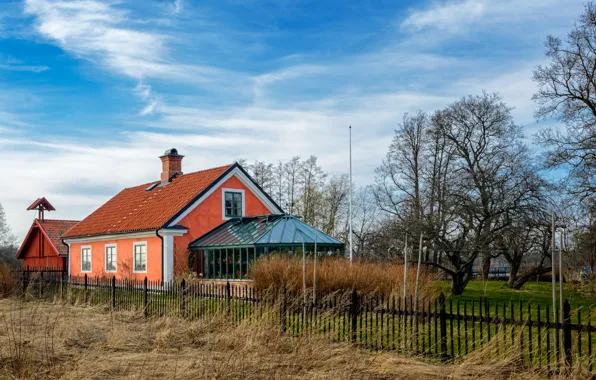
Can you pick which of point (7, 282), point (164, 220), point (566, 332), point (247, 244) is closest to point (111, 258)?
point (164, 220)

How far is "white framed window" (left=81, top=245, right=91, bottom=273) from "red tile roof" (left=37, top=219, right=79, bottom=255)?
163 inches

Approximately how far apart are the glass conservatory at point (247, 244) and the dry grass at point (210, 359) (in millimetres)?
10364

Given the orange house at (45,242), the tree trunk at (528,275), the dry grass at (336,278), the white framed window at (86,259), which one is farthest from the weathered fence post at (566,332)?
the orange house at (45,242)

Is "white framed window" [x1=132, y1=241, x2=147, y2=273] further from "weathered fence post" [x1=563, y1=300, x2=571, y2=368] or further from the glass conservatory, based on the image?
"weathered fence post" [x1=563, y1=300, x2=571, y2=368]

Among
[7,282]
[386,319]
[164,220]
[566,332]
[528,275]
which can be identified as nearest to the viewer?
[566,332]

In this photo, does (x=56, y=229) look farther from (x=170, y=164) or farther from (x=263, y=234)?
(x=263, y=234)

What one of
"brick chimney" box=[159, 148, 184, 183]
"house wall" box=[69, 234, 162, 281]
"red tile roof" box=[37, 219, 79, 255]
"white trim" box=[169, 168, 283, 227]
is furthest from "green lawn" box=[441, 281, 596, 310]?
"red tile roof" box=[37, 219, 79, 255]

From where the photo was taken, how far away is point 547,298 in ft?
73.9

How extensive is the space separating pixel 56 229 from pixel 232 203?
14951 millimetres

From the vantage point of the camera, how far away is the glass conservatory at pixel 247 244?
2158 cm

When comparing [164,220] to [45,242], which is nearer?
[164,220]

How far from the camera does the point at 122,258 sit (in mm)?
26734

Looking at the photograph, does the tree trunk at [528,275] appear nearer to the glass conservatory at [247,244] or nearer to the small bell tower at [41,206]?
the glass conservatory at [247,244]

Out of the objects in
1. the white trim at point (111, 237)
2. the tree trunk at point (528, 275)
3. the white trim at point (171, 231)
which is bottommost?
the tree trunk at point (528, 275)
